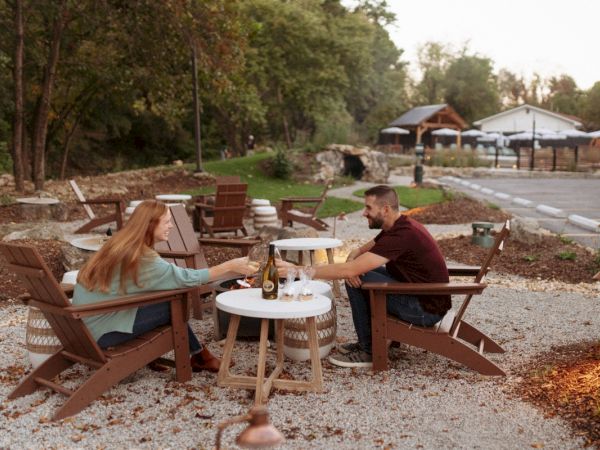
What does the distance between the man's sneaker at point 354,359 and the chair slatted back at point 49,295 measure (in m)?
1.66

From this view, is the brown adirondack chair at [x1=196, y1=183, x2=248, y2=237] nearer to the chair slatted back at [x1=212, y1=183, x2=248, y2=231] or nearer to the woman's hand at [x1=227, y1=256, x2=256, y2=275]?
the chair slatted back at [x1=212, y1=183, x2=248, y2=231]

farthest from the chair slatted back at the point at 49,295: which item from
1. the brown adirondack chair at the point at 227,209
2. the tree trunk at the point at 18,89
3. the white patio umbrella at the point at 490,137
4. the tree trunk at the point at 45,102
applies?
the white patio umbrella at the point at 490,137

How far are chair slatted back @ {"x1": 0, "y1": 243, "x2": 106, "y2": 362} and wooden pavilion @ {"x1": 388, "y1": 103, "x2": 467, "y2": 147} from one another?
48.6 metres

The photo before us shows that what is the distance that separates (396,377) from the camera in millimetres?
4734

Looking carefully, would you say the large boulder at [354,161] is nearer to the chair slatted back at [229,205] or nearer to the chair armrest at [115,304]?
the chair slatted back at [229,205]

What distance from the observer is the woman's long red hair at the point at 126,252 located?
412 centimetres

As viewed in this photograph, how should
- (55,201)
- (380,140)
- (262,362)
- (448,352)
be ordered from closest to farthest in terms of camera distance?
1. (262,362)
2. (448,352)
3. (55,201)
4. (380,140)

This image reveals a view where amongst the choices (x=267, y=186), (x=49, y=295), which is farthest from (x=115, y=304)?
(x=267, y=186)

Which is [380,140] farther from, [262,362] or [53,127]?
[262,362]

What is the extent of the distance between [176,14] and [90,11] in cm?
256

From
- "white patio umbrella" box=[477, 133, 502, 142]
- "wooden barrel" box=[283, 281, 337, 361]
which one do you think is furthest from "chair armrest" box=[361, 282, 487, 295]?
"white patio umbrella" box=[477, 133, 502, 142]

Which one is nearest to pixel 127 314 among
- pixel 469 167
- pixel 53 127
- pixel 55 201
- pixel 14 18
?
pixel 55 201

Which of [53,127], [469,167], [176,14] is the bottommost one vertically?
[469,167]

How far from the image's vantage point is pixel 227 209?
36.1ft
